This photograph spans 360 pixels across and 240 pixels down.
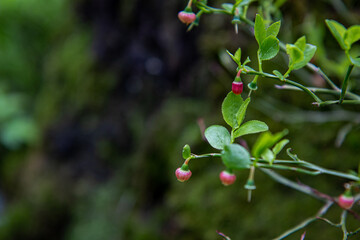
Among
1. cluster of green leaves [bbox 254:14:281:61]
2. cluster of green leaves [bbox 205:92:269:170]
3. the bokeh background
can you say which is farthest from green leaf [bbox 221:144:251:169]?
the bokeh background

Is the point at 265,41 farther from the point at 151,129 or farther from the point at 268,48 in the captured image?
the point at 151,129

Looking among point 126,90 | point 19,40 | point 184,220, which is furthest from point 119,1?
point 19,40

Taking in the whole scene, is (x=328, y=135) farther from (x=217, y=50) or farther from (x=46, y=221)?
(x=46, y=221)

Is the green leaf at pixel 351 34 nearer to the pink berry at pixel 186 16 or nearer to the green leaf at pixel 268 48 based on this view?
the green leaf at pixel 268 48

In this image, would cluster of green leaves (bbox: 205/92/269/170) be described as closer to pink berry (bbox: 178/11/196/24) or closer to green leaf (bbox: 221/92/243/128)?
green leaf (bbox: 221/92/243/128)

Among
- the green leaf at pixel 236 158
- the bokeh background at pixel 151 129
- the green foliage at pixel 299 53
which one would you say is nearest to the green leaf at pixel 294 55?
the green foliage at pixel 299 53

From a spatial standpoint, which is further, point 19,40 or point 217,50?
point 19,40
